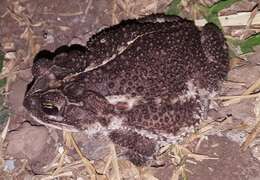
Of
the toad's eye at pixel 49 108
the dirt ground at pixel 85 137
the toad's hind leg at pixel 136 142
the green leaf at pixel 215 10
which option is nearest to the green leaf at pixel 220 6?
the green leaf at pixel 215 10

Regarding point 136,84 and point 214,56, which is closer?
point 136,84

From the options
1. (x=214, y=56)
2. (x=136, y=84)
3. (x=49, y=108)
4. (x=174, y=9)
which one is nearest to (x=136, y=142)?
(x=136, y=84)

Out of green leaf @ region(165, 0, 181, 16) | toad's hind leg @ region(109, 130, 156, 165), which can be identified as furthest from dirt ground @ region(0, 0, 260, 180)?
toad's hind leg @ region(109, 130, 156, 165)

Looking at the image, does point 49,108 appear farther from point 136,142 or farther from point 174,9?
point 174,9

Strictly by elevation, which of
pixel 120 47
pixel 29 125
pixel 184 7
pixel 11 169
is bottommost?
pixel 11 169

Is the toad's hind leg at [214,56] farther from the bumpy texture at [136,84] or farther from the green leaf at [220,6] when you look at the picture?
the green leaf at [220,6]

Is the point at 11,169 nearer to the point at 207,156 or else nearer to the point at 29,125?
the point at 29,125

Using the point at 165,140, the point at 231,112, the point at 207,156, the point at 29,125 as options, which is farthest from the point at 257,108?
the point at 29,125
